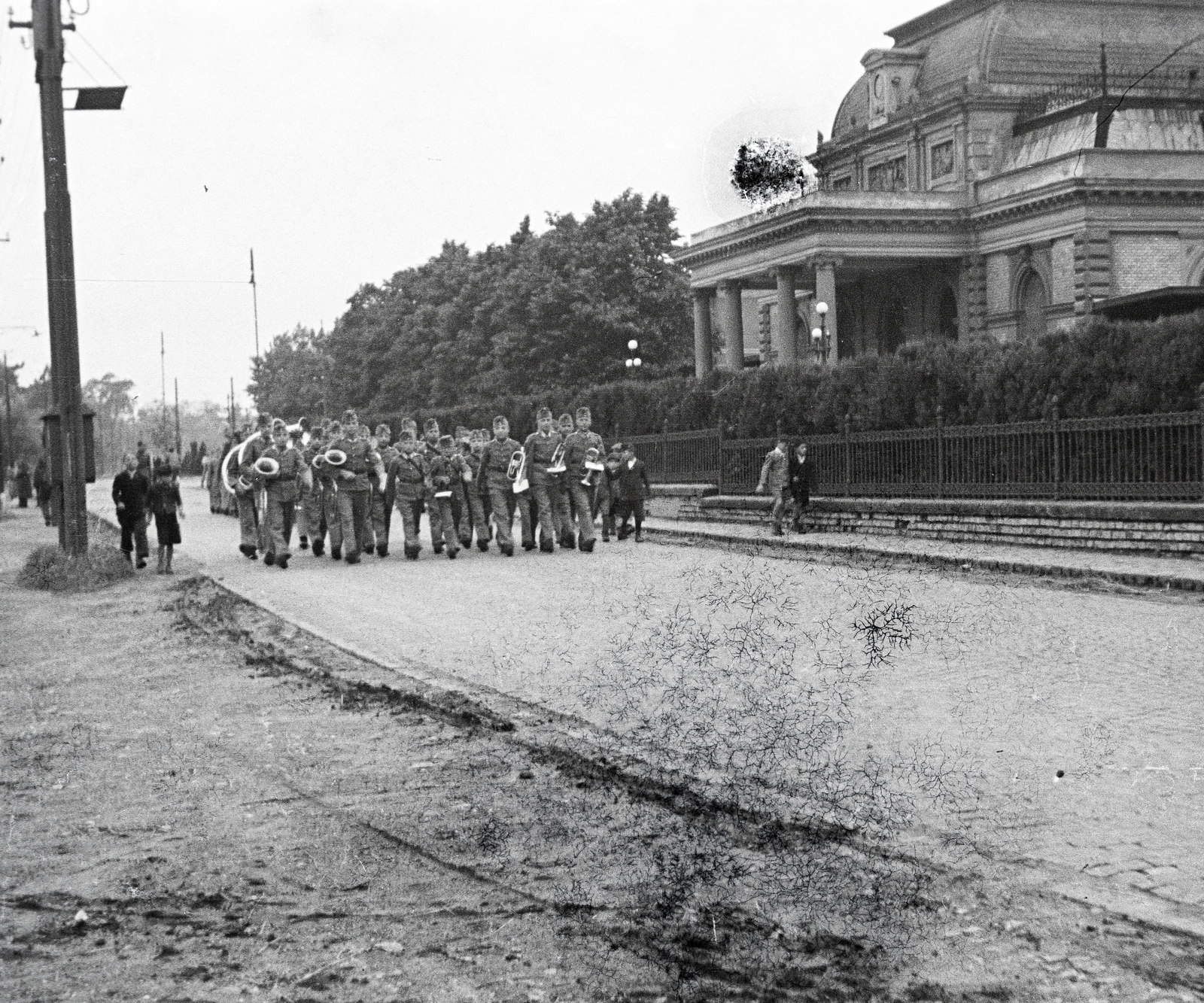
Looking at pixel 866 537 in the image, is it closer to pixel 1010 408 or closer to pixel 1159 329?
pixel 1010 408

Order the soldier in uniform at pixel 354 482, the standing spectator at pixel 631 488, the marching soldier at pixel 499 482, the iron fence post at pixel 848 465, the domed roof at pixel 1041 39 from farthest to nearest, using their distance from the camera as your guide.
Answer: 1. the domed roof at pixel 1041 39
2. the iron fence post at pixel 848 465
3. the standing spectator at pixel 631 488
4. the marching soldier at pixel 499 482
5. the soldier in uniform at pixel 354 482

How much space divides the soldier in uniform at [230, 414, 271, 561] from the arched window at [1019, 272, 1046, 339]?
36.6 metres

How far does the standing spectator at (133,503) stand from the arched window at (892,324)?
4334cm

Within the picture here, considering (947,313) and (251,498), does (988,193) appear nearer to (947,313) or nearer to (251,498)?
(947,313)

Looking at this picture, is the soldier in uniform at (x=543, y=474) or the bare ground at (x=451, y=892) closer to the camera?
the bare ground at (x=451, y=892)

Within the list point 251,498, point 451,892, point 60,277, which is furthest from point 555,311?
point 451,892

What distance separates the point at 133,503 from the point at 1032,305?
39673 mm

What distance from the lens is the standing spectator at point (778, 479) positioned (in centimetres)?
2931

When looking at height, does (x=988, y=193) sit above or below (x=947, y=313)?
above

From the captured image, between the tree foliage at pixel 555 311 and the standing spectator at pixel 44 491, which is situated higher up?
the tree foliage at pixel 555 311

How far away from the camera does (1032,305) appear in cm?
5603

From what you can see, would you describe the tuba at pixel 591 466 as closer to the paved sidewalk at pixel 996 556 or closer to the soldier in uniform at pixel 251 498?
the paved sidewalk at pixel 996 556

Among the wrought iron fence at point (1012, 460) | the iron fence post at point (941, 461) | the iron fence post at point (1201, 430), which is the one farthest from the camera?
the iron fence post at point (941, 461)

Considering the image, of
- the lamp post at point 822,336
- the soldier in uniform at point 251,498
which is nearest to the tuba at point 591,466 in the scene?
the soldier in uniform at point 251,498
